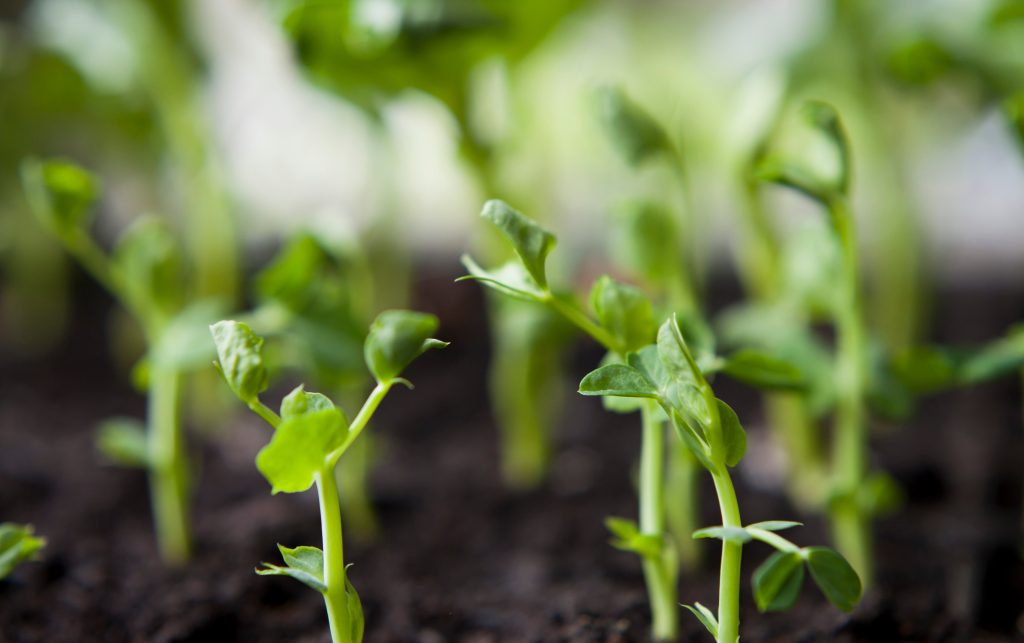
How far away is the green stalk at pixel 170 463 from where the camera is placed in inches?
25.0

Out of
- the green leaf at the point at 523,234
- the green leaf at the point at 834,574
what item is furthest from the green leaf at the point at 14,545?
the green leaf at the point at 834,574

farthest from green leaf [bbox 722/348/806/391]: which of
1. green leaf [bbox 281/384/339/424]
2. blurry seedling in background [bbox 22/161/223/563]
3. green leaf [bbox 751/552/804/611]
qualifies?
blurry seedling in background [bbox 22/161/223/563]

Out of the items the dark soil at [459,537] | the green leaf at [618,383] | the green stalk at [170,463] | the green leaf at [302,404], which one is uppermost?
the green leaf at [618,383]

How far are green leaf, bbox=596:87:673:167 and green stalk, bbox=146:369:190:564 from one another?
36 centimetres

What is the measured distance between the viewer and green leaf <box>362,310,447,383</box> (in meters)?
0.40

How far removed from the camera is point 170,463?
2.10ft

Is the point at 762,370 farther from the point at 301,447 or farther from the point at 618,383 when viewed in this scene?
the point at 301,447

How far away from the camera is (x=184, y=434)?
1006mm

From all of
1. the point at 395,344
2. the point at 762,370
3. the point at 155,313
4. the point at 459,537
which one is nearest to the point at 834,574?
the point at 762,370

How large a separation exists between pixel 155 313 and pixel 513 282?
335 mm

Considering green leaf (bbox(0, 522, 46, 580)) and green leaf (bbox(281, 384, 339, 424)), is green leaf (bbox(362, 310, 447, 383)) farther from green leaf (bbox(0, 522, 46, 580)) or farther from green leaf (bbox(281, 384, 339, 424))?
green leaf (bbox(0, 522, 46, 580))

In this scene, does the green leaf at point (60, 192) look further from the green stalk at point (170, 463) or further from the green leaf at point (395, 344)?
the green leaf at point (395, 344)

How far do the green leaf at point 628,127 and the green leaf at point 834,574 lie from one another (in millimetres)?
292

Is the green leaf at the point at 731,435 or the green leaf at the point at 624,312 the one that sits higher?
the green leaf at the point at 624,312
